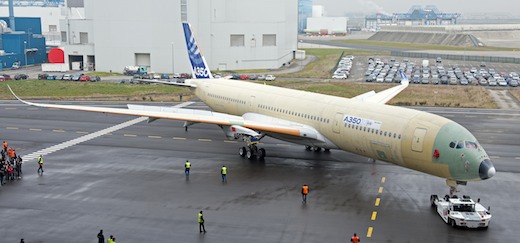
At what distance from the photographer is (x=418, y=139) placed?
35812mm

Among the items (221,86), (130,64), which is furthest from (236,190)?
(130,64)

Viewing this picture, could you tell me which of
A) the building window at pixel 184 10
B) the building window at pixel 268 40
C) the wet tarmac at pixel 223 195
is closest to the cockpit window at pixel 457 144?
the wet tarmac at pixel 223 195

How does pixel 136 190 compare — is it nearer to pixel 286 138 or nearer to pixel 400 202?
pixel 286 138

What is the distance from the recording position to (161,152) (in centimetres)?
5200

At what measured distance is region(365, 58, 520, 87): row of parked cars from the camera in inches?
4432

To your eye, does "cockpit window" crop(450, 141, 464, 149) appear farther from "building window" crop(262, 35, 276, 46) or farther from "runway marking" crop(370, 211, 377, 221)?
"building window" crop(262, 35, 276, 46)

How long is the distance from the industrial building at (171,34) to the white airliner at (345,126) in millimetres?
68669

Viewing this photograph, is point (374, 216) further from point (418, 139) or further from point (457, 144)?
point (457, 144)

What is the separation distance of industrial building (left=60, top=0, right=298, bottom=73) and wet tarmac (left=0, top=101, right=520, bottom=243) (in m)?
70.6

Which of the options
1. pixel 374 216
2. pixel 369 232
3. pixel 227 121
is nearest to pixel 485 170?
pixel 374 216

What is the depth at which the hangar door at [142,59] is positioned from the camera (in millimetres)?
130000

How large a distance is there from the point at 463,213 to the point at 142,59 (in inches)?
4265

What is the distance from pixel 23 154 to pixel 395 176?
34.7 meters

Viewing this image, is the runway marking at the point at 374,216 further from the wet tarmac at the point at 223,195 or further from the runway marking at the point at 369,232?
the runway marking at the point at 369,232
